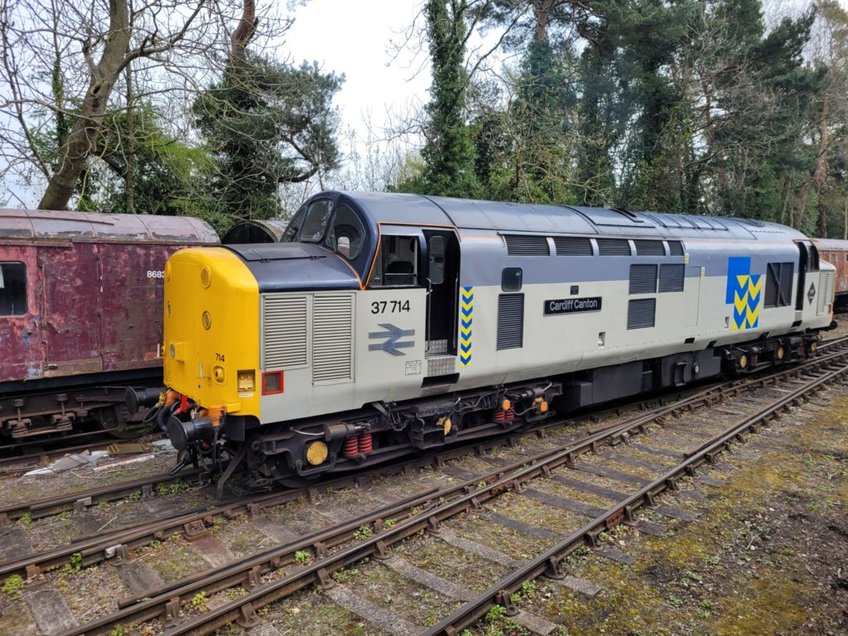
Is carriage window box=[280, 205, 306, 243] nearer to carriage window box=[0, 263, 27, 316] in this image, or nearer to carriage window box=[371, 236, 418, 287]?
carriage window box=[371, 236, 418, 287]

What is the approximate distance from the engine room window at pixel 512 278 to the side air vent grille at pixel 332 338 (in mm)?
2331

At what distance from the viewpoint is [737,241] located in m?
12.2

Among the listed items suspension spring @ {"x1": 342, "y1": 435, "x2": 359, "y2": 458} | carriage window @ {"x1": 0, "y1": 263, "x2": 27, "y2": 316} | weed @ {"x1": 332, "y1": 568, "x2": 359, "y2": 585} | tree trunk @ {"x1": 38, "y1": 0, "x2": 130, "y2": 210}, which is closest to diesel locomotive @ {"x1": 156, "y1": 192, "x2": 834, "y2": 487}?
suspension spring @ {"x1": 342, "y1": 435, "x2": 359, "y2": 458}

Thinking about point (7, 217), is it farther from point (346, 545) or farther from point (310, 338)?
point (346, 545)

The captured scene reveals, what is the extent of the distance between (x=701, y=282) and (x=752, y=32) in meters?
20.4

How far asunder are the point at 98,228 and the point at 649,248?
8.96m

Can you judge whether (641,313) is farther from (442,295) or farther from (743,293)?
(442,295)

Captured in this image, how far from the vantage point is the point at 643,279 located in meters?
10.0

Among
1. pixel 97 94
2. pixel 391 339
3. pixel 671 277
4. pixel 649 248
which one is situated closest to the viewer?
pixel 391 339

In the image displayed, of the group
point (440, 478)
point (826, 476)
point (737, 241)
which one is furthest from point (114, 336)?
point (737, 241)

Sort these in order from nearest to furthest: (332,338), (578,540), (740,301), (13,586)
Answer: (13,586)
(578,540)
(332,338)
(740,301)

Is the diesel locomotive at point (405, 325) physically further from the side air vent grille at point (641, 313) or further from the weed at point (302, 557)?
the weed at point (302, 557)

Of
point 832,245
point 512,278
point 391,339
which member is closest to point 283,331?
point 391,339

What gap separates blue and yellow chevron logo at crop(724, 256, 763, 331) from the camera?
11.9m
